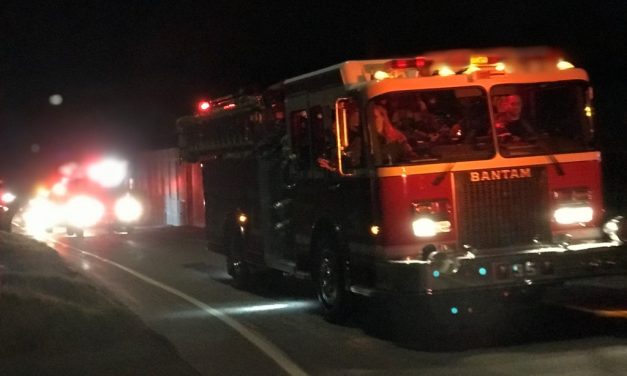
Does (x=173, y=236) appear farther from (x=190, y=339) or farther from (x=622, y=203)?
(x=190, y=339)

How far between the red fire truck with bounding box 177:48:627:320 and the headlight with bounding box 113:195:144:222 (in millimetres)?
20062

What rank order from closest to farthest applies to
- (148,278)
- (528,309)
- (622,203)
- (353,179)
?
(353,179)
(528,309)
(148,278)
(622,203)

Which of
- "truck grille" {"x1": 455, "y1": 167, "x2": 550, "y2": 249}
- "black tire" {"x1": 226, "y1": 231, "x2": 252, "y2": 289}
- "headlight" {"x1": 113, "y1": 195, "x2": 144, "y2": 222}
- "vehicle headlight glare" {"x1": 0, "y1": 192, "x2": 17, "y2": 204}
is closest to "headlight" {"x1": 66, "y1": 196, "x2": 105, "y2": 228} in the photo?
"headlight" {"x1": 113, "y1": 195, "x2": 144, "y2": 222}

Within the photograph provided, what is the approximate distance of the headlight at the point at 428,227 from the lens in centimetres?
962

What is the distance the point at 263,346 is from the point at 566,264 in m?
3.28

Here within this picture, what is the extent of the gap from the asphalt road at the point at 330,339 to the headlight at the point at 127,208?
15071 millimetres

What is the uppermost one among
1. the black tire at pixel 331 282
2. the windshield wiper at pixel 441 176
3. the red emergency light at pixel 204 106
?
the red emergency light at pixel 204 106

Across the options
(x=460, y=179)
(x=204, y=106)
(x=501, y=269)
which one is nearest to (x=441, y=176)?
(x=460, y=179)

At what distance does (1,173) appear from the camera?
249 ft

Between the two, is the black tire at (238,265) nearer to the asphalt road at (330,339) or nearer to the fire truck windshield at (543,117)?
the asphalt road at (330,339)

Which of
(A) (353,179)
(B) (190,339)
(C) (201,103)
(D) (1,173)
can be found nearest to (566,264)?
(A) (353,179)

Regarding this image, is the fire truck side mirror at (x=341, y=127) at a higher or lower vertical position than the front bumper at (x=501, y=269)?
higher

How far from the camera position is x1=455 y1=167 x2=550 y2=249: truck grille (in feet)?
32.0

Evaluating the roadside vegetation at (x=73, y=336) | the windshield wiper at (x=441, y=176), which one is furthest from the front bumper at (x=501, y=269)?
the roadside vegetation at (x=73, y=336)
